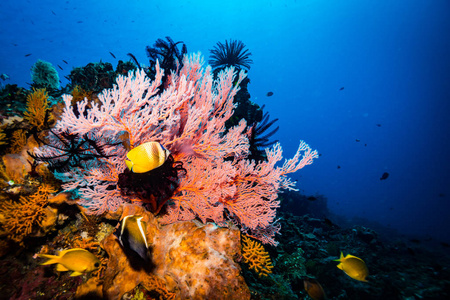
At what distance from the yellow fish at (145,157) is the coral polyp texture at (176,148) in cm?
86

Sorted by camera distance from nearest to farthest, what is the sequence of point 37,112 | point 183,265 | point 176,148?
point 183,265 < point 176,148 < point 37,112

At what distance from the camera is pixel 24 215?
2.42 metres

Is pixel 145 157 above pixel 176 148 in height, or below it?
below

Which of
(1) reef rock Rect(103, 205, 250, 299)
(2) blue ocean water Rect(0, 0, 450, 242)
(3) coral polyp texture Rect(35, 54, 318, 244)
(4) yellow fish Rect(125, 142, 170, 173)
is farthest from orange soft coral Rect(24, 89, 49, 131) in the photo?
(2) blue ocean water Rect(0, 0, 450, 242)

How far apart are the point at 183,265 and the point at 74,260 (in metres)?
1.10

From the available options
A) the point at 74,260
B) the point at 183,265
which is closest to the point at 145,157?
the point at 74,260

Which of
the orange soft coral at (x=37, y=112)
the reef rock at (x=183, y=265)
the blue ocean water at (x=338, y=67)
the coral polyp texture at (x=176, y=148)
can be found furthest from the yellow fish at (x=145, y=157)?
the blue ocean water at (x=338, y=67)

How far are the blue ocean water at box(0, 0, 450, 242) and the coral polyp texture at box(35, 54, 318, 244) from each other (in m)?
55.6

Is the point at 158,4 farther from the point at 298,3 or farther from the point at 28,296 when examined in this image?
the point at 28,296

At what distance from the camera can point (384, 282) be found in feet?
19.6

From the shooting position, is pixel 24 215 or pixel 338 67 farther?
pixel 338 67

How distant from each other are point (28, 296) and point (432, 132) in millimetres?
136634

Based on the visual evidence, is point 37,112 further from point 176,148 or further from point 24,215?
point 176,148

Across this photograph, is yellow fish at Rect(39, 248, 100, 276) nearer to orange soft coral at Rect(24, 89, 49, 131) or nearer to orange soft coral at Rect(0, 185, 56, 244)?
orange soft coral at Rect(0, 185, 56, 244)
